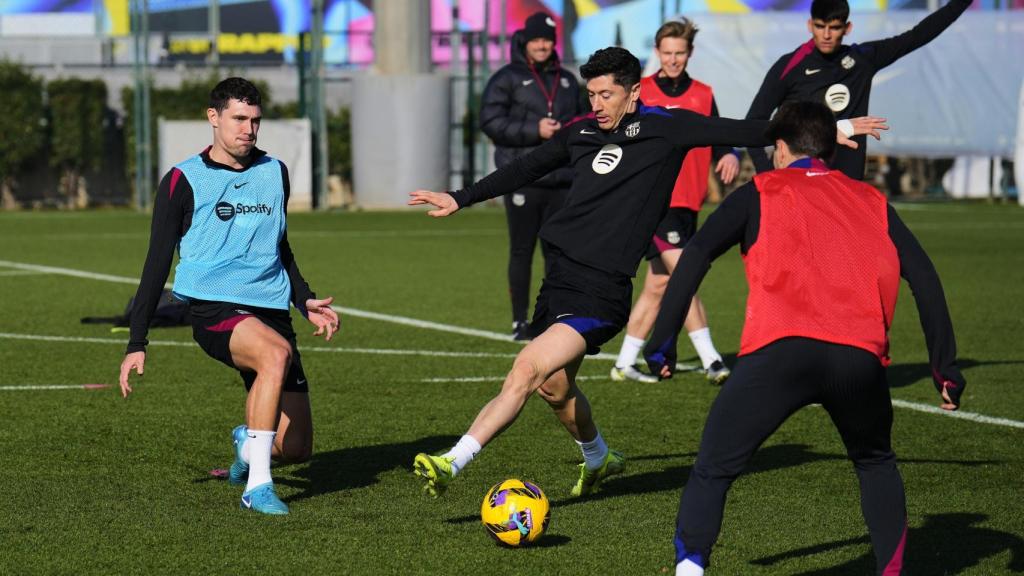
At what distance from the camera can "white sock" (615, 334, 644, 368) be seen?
33.2ft

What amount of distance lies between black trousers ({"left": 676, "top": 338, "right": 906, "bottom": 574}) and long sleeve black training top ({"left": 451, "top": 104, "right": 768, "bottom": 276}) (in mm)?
1623

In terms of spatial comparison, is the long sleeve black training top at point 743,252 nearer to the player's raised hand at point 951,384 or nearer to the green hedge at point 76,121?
the player's raised hand at point 951,384

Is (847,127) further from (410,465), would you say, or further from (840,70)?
(840,70)

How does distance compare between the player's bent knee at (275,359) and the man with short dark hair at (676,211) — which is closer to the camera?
the player's bent knee at (275,359)

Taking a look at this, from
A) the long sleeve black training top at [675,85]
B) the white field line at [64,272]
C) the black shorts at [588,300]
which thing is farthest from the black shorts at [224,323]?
the white field line at [64,272]

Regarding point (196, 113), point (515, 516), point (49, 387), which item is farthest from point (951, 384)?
point (196, 113)

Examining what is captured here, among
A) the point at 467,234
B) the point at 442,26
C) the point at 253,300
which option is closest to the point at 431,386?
the point at 253,300

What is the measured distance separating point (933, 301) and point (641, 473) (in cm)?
274

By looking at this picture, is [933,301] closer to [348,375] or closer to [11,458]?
[11,458]

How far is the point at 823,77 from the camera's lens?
30.7 ft

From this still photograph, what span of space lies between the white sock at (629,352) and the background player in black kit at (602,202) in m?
3.44

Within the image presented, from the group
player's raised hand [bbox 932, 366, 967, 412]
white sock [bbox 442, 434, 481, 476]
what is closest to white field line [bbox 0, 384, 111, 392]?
white sock [bbox 442, 434, 481, 476]

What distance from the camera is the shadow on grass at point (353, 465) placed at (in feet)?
22.8

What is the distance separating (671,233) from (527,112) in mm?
2185
